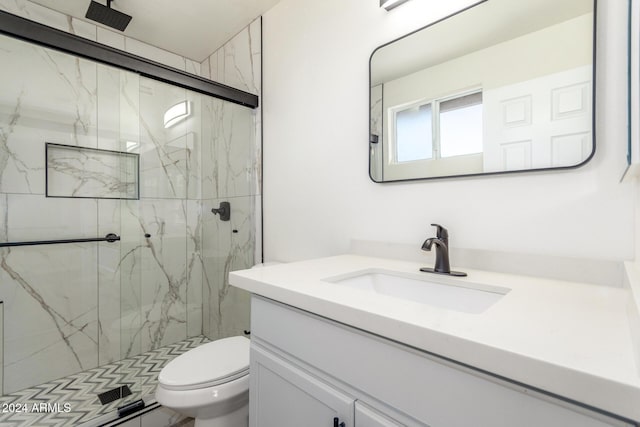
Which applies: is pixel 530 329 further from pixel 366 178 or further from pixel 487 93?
pixel 366 178

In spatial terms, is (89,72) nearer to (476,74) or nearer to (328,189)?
(328,189)

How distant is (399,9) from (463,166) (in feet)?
2.49

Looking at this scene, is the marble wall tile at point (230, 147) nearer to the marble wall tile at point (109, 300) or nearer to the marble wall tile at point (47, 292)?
the marble wall tile at point (109, 300)

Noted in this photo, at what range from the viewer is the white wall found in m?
0.84

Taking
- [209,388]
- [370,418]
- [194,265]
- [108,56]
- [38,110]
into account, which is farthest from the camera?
[194,265]

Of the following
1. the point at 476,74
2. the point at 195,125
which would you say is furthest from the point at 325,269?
the point at 195,125

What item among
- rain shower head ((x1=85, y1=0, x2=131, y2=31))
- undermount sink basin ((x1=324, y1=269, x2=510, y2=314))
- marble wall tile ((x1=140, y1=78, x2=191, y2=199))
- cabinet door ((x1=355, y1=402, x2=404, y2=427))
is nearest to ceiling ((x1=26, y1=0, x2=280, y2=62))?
rain shower head ((x1=85, y1=0, x2=131, y2=31))

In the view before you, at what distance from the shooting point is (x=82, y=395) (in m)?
1.68

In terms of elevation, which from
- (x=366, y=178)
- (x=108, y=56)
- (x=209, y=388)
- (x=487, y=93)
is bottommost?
(x=209, y=388)

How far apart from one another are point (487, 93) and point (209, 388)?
5.04 feet

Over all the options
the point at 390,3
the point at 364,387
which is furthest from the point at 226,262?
the point at 390,3

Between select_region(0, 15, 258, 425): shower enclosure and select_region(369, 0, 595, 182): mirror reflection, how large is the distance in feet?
3.59

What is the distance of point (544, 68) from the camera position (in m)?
0.93

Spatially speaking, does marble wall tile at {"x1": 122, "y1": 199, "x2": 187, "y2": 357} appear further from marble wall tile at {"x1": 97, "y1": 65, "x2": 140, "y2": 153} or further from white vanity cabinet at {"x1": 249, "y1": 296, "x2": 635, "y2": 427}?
white vanity cabinet at {"x1": 249, "y1": 296, "x2": 635, "y2": 427}
